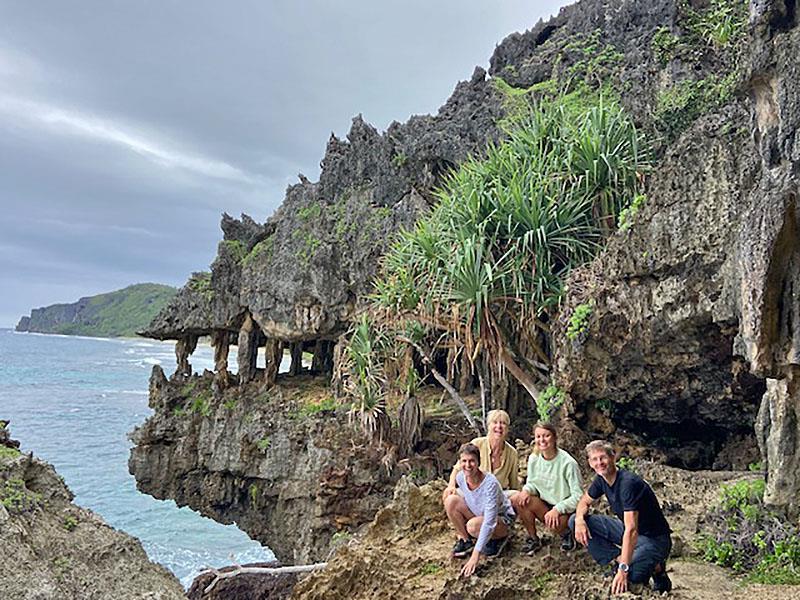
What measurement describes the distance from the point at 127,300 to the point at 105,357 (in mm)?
38460

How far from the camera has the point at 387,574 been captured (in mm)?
4254

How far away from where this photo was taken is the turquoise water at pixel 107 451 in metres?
17.8

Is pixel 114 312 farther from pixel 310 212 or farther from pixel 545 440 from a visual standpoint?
pixel 545 440

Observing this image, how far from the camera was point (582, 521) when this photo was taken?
3.69 m

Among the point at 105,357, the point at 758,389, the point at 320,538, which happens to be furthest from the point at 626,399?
the point at 105,357

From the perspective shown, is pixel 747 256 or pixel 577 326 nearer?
pixel 747 256

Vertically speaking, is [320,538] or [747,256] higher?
[747,256]

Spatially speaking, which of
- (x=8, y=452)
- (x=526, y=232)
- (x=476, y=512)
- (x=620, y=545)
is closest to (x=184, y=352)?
(x=526, y=232)

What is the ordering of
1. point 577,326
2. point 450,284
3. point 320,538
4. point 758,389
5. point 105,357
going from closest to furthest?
point 758,389
point 577,326
point 450,284
point 320,538
point 105,357

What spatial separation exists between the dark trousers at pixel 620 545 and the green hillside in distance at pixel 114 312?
9616cm

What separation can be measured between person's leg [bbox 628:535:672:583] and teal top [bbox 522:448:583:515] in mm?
620

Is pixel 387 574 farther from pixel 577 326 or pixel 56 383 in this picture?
pixel 56 383

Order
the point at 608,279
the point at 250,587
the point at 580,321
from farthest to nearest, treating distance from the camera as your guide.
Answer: the point at 250,587 < the point at 580,321 < the point at 608,279

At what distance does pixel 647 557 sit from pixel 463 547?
135cm
